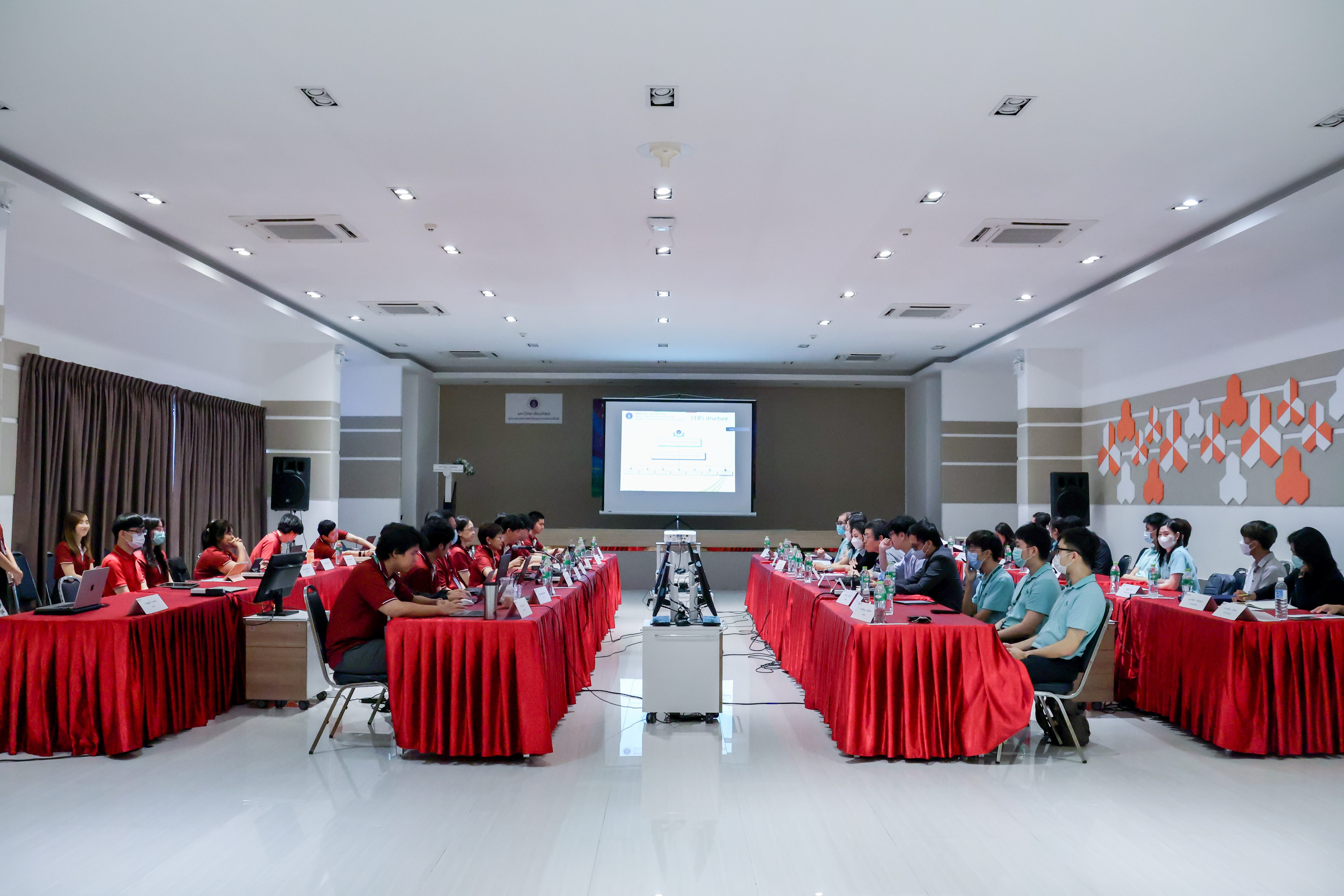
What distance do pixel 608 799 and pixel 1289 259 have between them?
19.4 ft

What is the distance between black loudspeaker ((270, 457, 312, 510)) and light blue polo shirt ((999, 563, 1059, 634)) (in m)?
8.01

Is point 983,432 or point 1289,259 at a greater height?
point 1289,259

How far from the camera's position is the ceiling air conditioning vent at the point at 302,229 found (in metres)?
5.75

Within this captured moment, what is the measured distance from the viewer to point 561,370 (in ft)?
41.5

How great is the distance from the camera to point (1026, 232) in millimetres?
5930

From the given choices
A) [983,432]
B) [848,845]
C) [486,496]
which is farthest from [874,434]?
[848,845]

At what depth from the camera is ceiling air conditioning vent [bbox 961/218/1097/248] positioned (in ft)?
18.8

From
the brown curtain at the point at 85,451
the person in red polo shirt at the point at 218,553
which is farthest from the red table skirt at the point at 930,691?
the brown curtain at the point at 85,451

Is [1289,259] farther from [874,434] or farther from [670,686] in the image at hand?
[874,434]

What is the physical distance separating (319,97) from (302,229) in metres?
2.20

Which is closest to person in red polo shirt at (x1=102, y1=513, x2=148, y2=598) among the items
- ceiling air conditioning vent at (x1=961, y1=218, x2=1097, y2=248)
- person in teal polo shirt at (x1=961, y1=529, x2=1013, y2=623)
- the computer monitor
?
the computer monitor

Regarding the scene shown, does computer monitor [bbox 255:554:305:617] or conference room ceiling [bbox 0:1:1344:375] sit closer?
conference room ceiling [bbox 0:1:1344:375]

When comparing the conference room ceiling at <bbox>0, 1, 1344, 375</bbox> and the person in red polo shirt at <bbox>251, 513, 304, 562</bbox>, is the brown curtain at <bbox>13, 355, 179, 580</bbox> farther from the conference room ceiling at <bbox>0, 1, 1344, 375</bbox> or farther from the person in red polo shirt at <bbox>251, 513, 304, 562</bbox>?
the conference room ceiling at <bbox>0, 1, 1344, 375</bbox>

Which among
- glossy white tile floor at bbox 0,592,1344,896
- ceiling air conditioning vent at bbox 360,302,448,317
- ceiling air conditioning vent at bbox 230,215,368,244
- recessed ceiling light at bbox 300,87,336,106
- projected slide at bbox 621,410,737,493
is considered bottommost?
glossy white tile floor at bbox 0,592,1344,896
